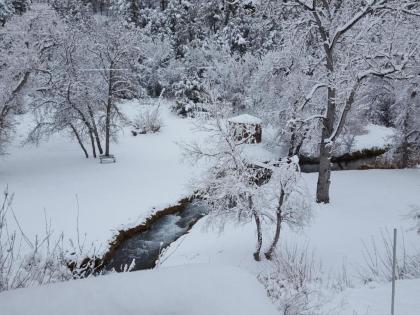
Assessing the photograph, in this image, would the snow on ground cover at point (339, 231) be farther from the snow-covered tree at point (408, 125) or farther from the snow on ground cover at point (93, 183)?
the snow on ground cover at point (93, 183)

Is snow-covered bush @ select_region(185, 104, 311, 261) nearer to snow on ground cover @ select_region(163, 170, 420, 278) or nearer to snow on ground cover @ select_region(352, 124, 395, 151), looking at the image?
snow on ground cover @ select_region(163, 170, 420, 278)

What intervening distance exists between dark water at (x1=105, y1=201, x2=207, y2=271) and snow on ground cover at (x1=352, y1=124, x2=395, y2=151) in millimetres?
11438

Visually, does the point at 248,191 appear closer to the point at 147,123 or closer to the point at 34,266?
the point at 34,266

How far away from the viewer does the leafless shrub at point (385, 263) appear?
667cm

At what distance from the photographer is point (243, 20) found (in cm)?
3322

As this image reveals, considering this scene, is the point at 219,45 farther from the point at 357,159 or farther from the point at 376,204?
the point at 376,204

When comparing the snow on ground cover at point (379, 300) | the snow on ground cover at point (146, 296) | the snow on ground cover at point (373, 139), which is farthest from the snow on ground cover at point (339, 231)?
the snow on ground cover at point (146, 296)

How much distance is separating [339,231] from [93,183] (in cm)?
1033

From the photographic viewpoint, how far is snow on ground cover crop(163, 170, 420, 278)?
10.3 m

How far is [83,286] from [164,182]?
1529 cm

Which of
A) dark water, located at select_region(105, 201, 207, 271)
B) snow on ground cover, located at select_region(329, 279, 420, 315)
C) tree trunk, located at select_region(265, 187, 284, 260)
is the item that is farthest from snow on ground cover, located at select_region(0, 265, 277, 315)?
dark water, located at select_region(105, 201, 207, 271)

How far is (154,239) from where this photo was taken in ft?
42.8

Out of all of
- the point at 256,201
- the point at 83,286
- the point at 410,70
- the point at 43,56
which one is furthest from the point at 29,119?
the point at 83,286

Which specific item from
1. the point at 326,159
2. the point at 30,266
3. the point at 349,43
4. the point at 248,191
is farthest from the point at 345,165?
the point at 30,266
